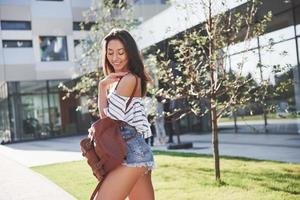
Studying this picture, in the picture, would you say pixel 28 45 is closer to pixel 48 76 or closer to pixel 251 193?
pixel 48 76

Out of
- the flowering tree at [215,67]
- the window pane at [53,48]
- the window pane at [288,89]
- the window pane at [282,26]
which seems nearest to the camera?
the flowering tree at [215,67]

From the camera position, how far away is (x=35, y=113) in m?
32.8

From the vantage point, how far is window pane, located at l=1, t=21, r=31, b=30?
31.7 m

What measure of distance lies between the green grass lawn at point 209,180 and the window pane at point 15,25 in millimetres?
22310

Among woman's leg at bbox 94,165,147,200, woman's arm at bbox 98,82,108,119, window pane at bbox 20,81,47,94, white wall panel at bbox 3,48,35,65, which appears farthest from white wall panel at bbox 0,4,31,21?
woman's leg at bbox 94,165,147,200

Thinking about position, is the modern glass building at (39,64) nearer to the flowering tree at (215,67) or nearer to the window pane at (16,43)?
the window pane at (16,43)

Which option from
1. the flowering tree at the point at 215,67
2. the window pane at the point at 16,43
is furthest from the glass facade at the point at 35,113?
the flowering tree at the point at 215,67

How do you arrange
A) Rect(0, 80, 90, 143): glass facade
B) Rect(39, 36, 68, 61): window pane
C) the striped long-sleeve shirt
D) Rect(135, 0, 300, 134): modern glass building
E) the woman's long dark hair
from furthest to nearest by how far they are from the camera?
Rect(39, 36, 68, 61): window pane → Rect(0, 80, 90, 143): glass facade → Rect(135, 0, 300, 134): modern glass building → the woman's long dark hair → the striped long-sleeve shirt

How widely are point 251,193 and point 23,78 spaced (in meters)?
27.5

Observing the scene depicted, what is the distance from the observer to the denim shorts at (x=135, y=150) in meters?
3.21

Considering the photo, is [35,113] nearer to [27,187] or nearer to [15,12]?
[15,12]

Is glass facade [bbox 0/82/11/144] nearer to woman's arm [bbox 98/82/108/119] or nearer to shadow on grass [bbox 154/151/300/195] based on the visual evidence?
shadow on grass [bbox 154/151/300/195]

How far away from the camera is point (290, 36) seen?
16.1m

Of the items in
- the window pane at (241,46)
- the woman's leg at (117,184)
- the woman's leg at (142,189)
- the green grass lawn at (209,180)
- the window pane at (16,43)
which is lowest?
the green grass lawn at (209,180)
